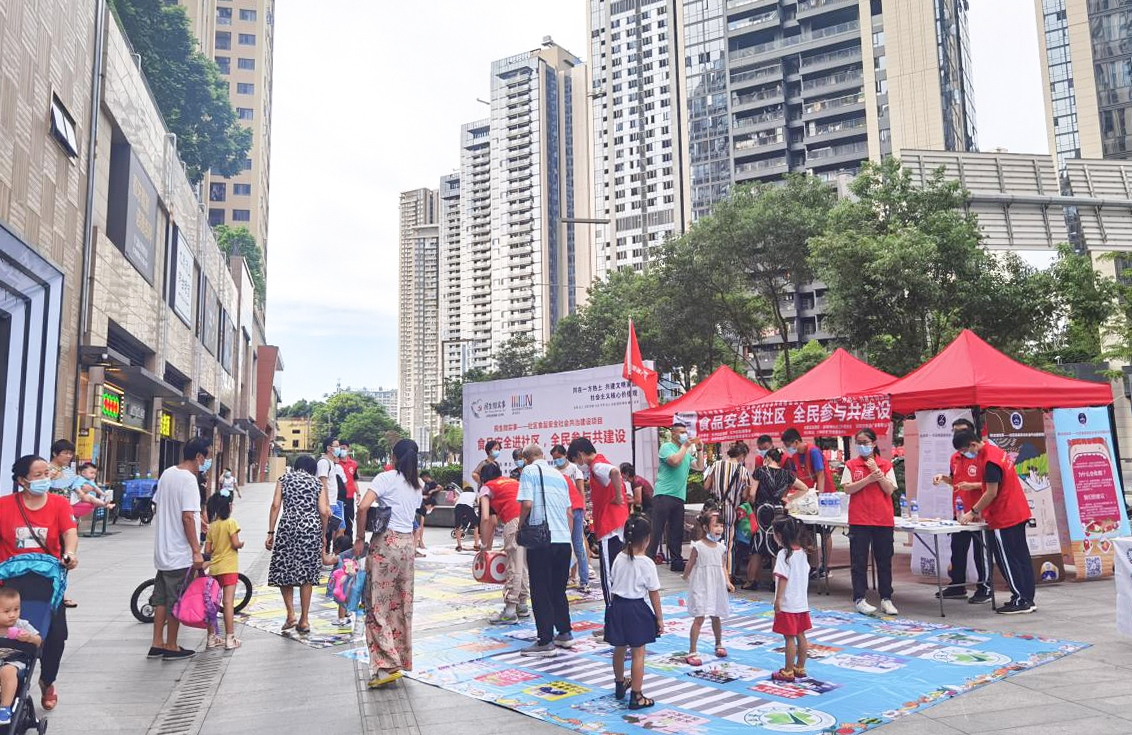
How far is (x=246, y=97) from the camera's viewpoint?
3206 inches

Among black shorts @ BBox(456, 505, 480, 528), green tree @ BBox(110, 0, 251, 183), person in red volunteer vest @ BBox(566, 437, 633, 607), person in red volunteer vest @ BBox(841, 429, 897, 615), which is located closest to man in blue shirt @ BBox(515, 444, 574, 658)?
person in red volunteer vest @ BBox(566, 437, 633, 607)

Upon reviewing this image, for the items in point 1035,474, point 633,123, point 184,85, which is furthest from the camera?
point 633,123

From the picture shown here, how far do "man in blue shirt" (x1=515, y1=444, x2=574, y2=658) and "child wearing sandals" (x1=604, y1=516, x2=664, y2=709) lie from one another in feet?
4.81

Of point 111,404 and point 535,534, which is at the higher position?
point 111,404

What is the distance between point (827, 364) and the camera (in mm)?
12234

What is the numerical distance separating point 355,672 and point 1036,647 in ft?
18.2

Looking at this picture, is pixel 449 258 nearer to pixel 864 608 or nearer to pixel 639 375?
pixel 639 375

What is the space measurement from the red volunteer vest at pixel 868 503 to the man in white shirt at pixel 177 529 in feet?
20.0

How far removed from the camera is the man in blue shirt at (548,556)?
6816mm

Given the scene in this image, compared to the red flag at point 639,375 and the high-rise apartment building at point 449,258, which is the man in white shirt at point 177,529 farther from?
the high-rise apartment building at point 449,258

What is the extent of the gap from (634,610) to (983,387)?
19.6 ft

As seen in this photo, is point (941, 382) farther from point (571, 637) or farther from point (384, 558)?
point (384, 558)

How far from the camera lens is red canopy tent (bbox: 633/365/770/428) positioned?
13.4m

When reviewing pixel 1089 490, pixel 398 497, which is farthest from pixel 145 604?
pixel 1089 490
